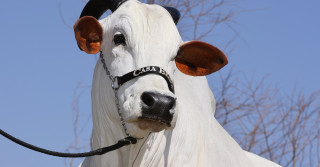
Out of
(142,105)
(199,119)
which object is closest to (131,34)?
(142,105)

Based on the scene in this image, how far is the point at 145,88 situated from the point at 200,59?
1.02 meters

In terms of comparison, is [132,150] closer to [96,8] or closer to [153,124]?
[153,124]

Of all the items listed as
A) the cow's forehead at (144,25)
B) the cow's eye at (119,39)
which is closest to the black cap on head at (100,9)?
the cow's forehead at (144,25)

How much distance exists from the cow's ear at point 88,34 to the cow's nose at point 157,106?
830mm

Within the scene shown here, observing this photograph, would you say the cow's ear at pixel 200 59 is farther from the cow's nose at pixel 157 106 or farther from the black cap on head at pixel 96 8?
the cow's nose at pixel 157 106

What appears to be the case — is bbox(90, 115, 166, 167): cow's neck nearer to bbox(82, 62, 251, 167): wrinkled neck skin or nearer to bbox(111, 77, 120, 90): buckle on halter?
bbox(82, 62, 251, 167): wrinkled neck skin

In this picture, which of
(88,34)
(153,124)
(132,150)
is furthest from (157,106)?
(88,34)

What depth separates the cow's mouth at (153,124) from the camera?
4934mm

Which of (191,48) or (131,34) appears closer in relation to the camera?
(131,34)

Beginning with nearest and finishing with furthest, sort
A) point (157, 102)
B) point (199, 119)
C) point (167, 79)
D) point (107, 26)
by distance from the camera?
point (157, 102) → point (167, 79) → point (107, 26) → point (199, 119)

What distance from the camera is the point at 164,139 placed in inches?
214

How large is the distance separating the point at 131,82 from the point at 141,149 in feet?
1.80

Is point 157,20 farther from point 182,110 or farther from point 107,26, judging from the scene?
point 182,110

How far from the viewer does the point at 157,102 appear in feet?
15.8
